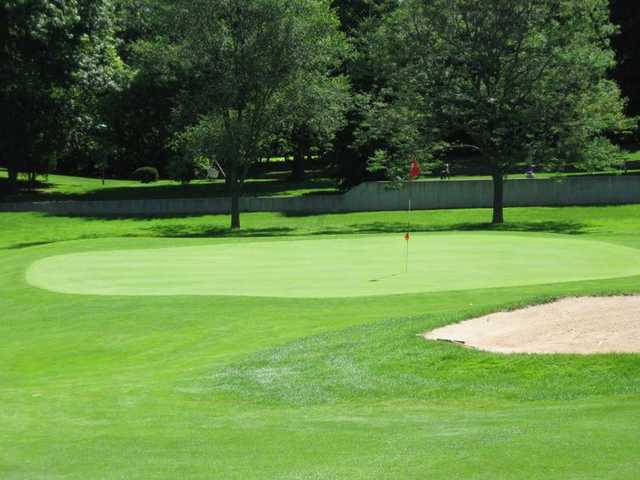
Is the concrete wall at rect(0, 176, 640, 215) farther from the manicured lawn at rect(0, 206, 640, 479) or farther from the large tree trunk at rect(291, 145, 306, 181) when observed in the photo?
the manicured lawn at rect(0, 206, 640, 479)

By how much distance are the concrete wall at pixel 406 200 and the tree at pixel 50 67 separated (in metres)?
5.00

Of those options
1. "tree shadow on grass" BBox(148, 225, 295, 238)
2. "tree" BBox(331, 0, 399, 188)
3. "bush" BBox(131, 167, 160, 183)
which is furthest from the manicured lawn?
"bush" BBox(131, 167, 160, 183)

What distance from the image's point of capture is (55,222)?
59.8 m

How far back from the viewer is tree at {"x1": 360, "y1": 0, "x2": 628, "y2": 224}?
5047cm

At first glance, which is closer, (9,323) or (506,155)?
(9,323)

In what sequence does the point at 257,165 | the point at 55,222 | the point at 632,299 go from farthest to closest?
the point at 257,165 < the point at 55,222 < the point at 632,299

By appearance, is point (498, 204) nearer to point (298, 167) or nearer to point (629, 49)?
point (629, 49)

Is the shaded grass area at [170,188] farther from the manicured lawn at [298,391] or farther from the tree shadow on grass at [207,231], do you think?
the manicured lawn at [298,391]

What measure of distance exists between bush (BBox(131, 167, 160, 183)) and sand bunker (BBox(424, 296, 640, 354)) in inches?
2732

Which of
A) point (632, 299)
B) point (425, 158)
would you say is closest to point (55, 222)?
point (425, 158)

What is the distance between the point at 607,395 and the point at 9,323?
14700 millimetres

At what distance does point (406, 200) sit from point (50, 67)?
909 inches

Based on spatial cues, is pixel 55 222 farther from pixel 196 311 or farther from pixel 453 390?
pixel 453 390

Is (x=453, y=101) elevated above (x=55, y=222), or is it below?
above
